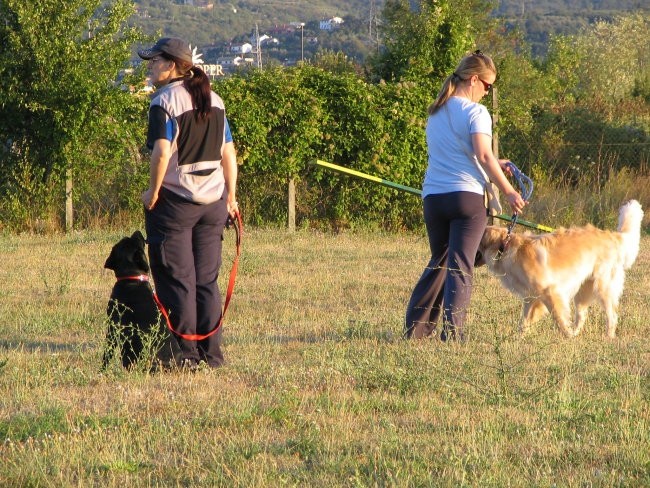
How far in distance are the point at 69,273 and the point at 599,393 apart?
260 inches

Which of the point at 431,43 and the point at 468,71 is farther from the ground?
the point at 431,43

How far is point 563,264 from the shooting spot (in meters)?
7.27

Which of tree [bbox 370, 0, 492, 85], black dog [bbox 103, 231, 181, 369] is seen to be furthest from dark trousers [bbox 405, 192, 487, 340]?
tree [bbox 370, 0, 492, 85]

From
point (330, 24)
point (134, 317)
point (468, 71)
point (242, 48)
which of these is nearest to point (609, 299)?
point (468, 71)

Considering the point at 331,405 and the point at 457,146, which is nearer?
the point at 331,405

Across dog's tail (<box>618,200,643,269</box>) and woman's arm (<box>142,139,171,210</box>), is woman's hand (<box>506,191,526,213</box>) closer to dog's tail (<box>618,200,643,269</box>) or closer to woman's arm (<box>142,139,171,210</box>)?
dog's tail (<box>618,200,643,269</box>)

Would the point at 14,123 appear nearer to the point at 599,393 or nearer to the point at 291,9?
the point at 599,393

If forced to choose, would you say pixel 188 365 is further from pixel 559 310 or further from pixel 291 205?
pixel 291 205

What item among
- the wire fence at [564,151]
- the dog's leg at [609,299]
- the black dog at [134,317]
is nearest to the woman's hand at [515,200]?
the dog's leg at [609,299]

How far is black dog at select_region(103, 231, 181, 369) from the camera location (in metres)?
5.92

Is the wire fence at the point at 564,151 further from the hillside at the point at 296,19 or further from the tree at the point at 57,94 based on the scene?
the hillside at the point at 296,19

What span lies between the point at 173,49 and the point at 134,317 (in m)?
1.59

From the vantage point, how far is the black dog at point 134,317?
19.4 ft

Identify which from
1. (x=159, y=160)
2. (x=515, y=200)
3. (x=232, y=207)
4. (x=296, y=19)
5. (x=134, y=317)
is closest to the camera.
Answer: (x=159, y=160)
